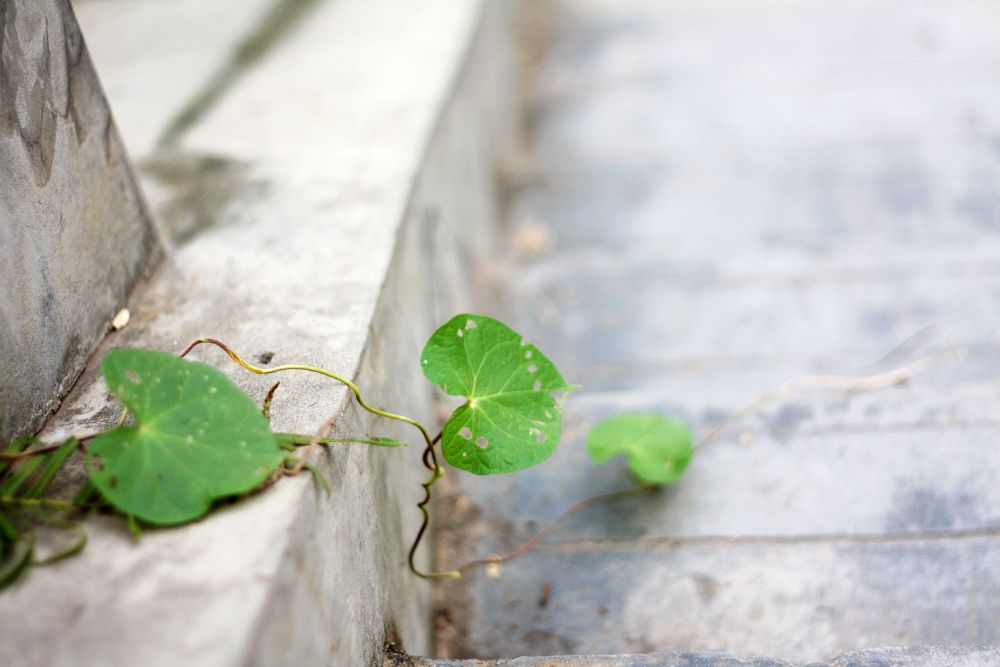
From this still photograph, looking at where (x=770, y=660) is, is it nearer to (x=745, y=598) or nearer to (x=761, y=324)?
(x=745, y=598)

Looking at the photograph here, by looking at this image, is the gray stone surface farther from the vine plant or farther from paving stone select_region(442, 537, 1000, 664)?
the vine plant

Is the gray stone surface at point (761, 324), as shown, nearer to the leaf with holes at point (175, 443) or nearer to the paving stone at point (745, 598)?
the paving stone at point (745, 598)

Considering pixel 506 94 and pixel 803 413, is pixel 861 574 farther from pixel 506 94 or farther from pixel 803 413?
pixel 506 94

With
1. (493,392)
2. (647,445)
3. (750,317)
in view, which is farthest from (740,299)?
(493,392)

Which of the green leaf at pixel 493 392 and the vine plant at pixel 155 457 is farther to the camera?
A: the green leaf at pixel 493 392

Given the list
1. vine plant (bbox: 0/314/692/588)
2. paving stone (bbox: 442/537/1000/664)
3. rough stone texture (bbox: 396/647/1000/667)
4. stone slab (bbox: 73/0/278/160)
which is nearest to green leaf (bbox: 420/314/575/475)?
vine plant (bbox: 0/314/692/588)

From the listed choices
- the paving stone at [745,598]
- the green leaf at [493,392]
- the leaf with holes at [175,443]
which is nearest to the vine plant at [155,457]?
the leaf with holes at [175,443]
